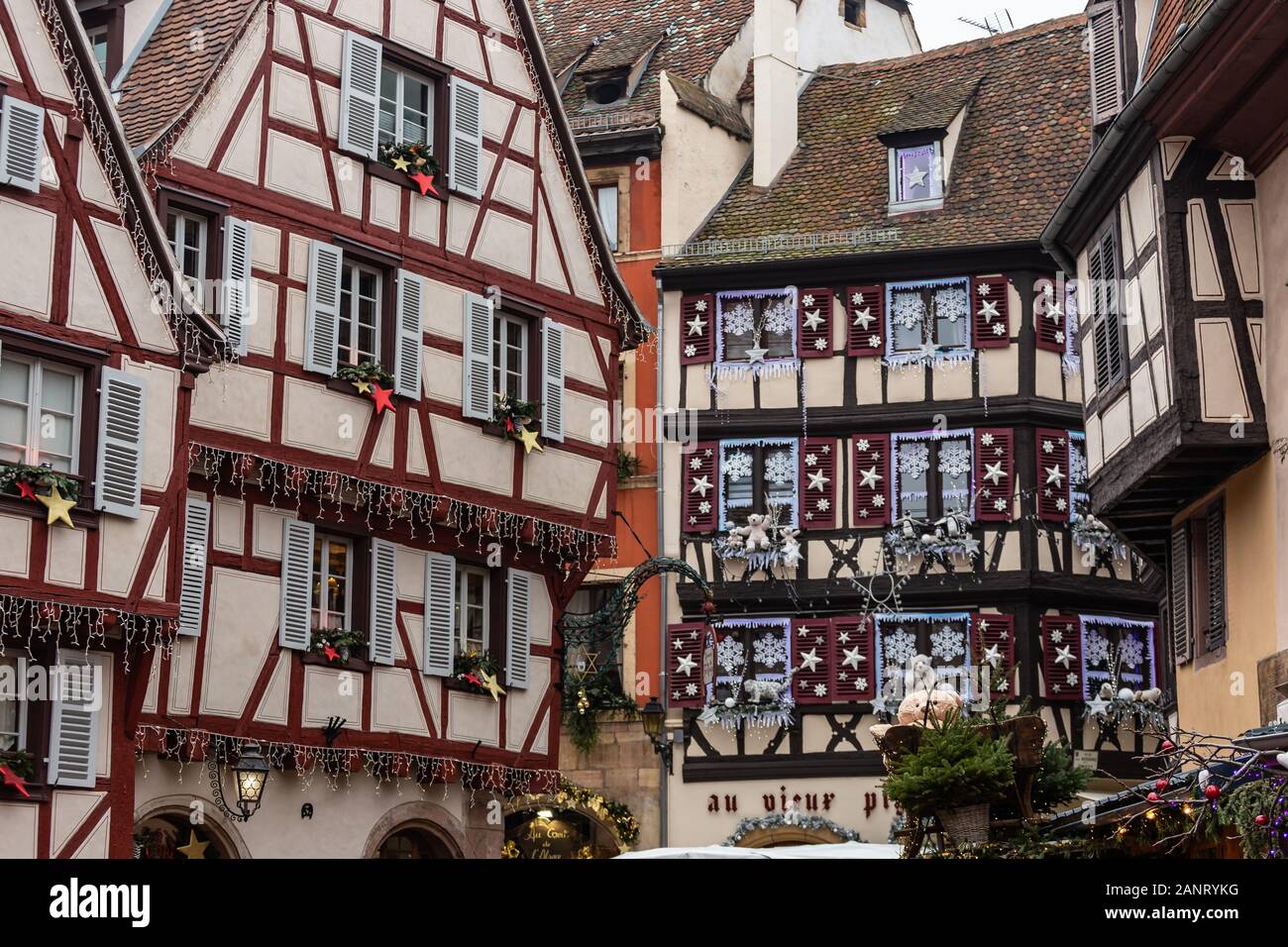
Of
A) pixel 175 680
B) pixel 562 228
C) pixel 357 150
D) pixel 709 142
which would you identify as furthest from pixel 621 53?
pixel 175 680

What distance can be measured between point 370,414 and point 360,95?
3300mm

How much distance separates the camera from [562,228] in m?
25.2

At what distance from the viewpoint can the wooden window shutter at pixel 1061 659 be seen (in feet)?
94.0

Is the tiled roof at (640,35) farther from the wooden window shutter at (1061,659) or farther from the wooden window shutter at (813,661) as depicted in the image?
the wooden window shutter at (1061,659)

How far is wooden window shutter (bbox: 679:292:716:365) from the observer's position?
30.6 meters

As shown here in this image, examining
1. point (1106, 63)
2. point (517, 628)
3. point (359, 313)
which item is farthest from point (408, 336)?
point (1106, 63)

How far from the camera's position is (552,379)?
24.5 m

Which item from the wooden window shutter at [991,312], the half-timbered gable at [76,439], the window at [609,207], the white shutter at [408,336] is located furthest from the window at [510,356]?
the wooden window shutter at [991,312]

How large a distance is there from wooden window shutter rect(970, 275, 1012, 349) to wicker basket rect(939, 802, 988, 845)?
1507cm

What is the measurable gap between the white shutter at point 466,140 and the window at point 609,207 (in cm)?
745

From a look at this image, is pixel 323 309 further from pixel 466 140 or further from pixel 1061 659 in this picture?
pixel 1061 659

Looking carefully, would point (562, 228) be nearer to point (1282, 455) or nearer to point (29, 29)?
point (29, 29)

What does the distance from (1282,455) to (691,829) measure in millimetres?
13289

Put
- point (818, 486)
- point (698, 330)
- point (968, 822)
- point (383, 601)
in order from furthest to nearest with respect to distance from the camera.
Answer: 1. point (698, 330)
2. point (818, 486)
3. point (383, 601)
4. point (968, 822)
